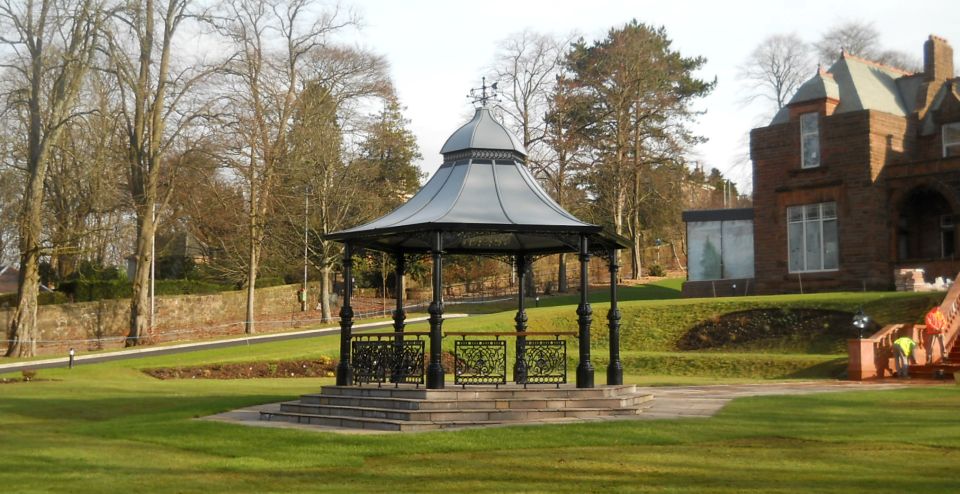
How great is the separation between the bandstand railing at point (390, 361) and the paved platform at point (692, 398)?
5.55ft

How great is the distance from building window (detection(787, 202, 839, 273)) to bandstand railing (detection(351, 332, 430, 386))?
2577cm

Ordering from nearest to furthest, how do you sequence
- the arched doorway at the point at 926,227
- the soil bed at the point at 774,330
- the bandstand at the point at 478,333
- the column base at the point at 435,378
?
the column base at the point at 435,378, the bandstand at the point at 478,333, the soil bed at the point at 774,330, the arched doorway at the point at 926,227

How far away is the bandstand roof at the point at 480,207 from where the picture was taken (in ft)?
53.6

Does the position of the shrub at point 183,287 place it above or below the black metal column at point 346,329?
above

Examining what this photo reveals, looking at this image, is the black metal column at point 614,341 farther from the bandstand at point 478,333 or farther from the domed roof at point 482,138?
the domed roof at point 482,138

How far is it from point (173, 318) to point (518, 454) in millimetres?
37460

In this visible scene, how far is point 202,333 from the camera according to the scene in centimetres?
4516

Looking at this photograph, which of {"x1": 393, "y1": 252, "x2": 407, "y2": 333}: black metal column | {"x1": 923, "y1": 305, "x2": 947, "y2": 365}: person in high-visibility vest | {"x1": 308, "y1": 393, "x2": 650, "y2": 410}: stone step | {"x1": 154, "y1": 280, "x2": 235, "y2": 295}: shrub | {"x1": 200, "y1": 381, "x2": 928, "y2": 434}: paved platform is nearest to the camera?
{"x1": 308, "y1": 393, "x2": 650, "y2": 410}: stone step

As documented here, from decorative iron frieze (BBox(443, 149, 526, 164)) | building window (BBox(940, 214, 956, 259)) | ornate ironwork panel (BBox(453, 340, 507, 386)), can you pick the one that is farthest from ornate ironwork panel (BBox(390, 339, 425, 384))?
building window (BBox(940, 214, 956, 259))

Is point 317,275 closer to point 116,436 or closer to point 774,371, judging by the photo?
point 774,371

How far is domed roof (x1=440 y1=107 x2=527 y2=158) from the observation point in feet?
59.9

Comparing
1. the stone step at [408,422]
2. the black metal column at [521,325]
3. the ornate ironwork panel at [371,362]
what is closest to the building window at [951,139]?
the black metal column at [521,325]

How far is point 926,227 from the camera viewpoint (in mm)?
37812

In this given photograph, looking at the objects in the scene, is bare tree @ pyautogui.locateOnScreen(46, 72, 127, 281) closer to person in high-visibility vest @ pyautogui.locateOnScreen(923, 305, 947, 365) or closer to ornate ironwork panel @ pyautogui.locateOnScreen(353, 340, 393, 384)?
ornate ironwork panel @ pyautogui.locateOnScreen(353, 340, 393, 384)
